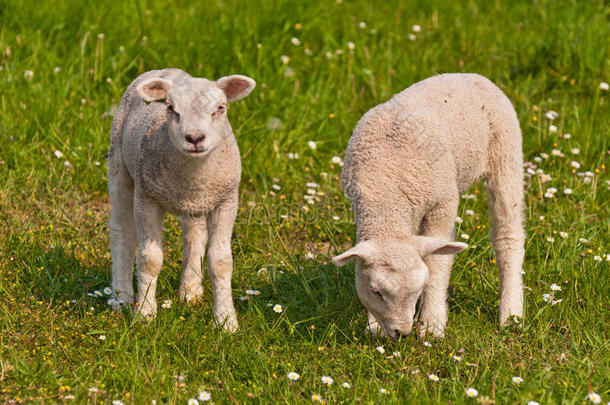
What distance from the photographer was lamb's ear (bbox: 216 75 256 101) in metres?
4.40

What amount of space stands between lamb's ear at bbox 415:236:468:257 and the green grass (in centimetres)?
55

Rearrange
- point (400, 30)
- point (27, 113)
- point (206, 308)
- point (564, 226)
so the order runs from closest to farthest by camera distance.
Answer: point (206, 308)
point (564, 226)
point (27, 113)
point (400, 30)

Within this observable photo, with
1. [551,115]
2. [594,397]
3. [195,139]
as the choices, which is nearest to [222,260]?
[195,139]

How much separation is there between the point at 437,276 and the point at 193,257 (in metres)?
1.49

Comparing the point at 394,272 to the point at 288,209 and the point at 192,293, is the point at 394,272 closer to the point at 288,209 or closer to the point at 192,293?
the point at 192,293

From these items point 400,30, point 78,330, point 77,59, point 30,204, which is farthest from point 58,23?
point 78,330

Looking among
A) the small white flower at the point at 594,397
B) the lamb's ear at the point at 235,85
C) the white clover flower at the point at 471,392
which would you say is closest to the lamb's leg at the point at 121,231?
the lamb's ear at the point at 235,85

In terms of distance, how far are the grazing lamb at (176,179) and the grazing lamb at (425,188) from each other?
75cm

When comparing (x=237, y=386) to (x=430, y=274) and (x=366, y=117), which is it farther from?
(x=366, y=117)

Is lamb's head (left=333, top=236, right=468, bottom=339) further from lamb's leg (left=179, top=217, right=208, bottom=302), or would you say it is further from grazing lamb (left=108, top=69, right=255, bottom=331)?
lamb's leg (left=179, top=217, right=208, bottom=302)

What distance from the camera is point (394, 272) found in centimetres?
415

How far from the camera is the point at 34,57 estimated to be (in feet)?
22.7

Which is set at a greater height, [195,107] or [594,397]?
[195,107]

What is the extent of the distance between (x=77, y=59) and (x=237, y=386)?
3954 millimetres
